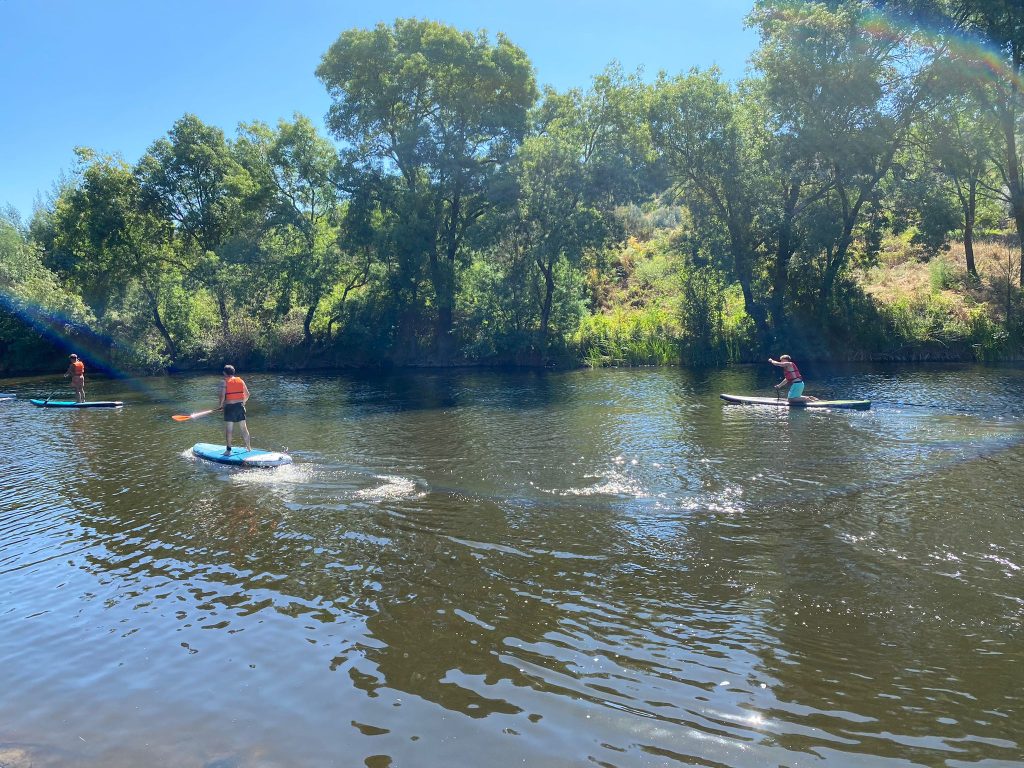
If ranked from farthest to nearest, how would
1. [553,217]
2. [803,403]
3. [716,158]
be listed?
[553,217] → [716,158] → [803,403]

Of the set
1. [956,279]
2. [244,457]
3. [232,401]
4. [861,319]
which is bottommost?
[244,457]

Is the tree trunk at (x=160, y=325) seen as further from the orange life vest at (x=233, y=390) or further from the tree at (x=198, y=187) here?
the orange life vest at (x=233, y=390)

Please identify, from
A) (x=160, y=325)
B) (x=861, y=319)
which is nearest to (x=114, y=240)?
(x=160, y=325)

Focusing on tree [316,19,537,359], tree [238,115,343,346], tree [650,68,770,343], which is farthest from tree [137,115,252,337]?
tree [650,68,770,343]

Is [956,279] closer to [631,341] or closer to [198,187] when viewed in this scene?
[631,341]

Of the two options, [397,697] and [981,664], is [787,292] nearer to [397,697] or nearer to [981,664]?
[981,664]

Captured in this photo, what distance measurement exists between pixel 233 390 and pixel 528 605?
1079 centimetres

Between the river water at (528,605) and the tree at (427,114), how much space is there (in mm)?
22470

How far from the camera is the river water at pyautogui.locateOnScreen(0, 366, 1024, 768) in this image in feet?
17.7

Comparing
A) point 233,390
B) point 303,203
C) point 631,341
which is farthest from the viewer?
point 303,203

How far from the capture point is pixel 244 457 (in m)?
15.1

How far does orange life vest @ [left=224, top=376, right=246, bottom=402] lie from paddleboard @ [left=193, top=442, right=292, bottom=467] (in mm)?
1220

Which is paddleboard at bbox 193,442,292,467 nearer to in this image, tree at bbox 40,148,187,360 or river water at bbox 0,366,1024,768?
river water at bbox 0,366,1024,768

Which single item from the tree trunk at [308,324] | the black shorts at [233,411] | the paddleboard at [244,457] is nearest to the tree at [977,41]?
the black shorts at [233,411]
